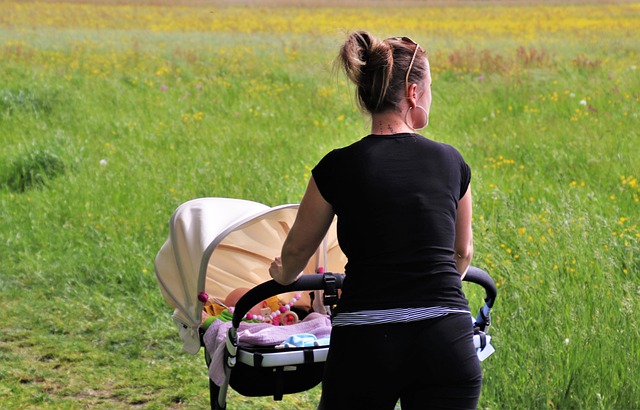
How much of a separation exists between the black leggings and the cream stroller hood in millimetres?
1024

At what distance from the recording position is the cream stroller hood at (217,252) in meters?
3.31

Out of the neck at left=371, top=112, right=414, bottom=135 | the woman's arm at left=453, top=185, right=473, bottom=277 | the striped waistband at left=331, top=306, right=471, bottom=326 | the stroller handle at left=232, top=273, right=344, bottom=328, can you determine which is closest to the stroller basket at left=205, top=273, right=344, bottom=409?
the stroller handle at left=232, top=273, right=344, bottom=328

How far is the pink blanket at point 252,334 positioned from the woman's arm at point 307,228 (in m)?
0.54

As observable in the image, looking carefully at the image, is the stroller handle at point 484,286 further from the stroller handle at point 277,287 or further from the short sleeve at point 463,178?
the short sleeve at point 463,178

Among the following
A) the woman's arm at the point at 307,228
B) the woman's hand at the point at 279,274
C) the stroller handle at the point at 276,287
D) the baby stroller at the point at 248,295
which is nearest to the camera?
the woman's arm at the point at 307,228

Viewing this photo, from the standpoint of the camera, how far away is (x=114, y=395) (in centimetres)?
431

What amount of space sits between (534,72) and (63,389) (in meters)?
7.55

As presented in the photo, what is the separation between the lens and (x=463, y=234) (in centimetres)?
245

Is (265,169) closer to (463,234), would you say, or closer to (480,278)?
(480,278)

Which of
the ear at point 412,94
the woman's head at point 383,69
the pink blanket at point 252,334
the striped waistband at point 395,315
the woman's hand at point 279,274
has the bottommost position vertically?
the pink blanket at point 252,334

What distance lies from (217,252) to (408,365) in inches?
65.7

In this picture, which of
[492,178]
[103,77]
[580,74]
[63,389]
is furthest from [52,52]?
[63,389]

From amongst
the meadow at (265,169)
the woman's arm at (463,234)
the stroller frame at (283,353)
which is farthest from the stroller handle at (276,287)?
the meadow at (265,169)

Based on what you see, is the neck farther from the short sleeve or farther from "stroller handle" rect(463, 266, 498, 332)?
"stroller handle" rect(463, 266, 498, 332)
